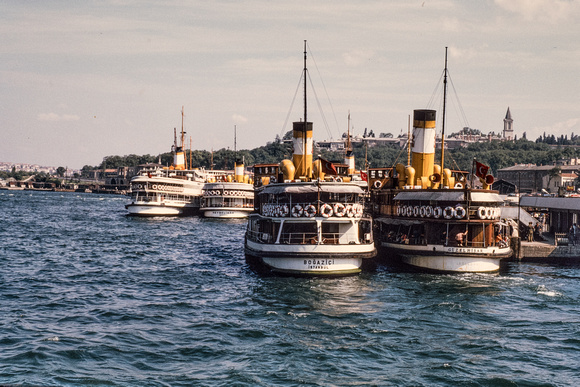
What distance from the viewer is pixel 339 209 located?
3991cm

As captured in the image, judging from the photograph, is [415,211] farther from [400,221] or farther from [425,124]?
[425,124]

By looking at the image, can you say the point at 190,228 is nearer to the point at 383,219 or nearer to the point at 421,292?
the point at 383,219

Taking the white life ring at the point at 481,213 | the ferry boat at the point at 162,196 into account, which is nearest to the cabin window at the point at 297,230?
the white life ring at the point at 481,213

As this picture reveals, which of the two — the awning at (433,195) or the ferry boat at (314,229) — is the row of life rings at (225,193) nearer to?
the ferry boat at (314,229)

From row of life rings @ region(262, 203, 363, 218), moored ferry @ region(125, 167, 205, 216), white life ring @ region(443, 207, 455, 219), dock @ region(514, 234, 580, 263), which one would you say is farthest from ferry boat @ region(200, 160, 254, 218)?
white life ring @ region(443, 207, 455, 219)

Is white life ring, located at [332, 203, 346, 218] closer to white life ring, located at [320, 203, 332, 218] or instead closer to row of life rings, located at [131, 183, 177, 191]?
white life ring, located at [320, 203, 332, 218]

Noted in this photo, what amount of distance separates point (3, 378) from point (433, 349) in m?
16.5

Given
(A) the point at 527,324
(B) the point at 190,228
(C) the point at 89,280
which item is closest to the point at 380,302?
(A) the point at 527,324

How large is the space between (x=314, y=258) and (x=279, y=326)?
10.5 metres

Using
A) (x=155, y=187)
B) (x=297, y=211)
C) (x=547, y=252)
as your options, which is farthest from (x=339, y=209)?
(x=155, y=187)

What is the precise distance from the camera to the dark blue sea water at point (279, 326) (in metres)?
21.8

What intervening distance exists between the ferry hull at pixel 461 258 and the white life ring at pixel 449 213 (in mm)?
2190

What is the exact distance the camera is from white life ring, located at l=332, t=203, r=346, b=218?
3975cm

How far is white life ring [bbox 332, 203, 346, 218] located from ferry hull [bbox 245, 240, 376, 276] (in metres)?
2.29
